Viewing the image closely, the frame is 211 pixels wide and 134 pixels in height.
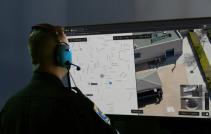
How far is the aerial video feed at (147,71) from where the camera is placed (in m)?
1.75

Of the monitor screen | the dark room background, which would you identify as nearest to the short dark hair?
the monitor screen

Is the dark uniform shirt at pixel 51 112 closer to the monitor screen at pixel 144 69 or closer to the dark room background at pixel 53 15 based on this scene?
the monitor screen at pixel 144 69

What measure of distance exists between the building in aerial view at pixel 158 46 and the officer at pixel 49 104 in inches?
18.8

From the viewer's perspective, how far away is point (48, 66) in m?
1.44

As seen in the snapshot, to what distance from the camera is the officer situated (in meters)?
1.33

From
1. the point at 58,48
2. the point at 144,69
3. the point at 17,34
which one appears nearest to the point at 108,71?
the point at 144,69

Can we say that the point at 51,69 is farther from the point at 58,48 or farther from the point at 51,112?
the point at 51,112

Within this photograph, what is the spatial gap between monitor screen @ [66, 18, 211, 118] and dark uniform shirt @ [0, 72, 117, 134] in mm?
474

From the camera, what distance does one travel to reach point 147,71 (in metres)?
1.84

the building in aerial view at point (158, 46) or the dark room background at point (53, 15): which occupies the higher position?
the dark room background at point (53, 15)

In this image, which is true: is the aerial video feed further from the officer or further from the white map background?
the officer

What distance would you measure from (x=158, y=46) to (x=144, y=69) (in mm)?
120

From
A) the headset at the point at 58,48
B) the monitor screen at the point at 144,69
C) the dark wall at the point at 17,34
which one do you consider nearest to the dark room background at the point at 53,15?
the dark wall at the point at 17,34

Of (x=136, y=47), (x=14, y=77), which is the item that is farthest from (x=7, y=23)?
(x=136, y=47)
